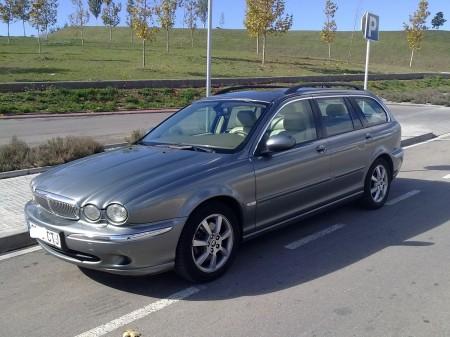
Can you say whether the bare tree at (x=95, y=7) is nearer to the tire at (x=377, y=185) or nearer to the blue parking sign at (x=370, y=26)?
the blue parking sign at (x=370, y=26)

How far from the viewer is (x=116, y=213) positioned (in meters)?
3.93

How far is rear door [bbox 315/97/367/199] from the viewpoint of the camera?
226 inches

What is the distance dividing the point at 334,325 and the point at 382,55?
83.0 meters

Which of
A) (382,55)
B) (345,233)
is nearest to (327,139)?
(345,233)

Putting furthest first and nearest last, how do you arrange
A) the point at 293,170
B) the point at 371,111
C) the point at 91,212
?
the point at 371,111, the point at 293,170, the point at 91,212

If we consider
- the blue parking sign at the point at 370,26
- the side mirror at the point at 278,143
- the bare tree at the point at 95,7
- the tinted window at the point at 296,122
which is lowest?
the side mirror at the point at 278,143

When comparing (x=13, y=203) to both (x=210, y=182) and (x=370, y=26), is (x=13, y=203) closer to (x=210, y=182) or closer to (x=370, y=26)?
(x=210, y=182)

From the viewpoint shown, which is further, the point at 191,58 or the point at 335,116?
the point at 191,58

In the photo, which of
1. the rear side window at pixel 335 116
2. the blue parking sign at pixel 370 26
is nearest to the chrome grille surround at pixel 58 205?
the rear side window at pixel 335 116

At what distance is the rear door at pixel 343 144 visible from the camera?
5.74m

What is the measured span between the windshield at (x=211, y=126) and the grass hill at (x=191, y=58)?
22383 mm

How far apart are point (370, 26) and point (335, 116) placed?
15.5 ft

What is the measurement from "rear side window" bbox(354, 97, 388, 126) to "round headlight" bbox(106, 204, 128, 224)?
375 centimetres

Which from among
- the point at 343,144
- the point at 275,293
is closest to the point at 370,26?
the point at 343,144
